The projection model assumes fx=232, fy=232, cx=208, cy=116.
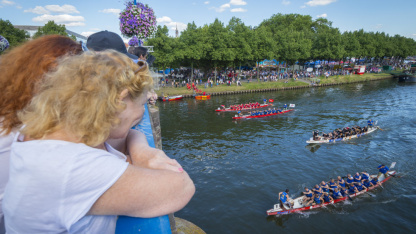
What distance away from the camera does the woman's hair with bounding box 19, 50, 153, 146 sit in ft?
4.14

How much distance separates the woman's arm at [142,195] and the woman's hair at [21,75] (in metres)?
1.06

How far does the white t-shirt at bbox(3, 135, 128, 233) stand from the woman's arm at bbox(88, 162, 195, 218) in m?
0.05

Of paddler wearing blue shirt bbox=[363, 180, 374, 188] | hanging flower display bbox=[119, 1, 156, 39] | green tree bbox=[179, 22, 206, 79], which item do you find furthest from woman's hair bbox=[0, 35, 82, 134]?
green tree bbox=[179, 22, 206, 79]

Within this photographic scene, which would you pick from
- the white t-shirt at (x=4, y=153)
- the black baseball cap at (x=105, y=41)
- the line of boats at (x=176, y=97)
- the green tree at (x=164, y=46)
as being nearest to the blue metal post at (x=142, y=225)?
the white t-shirt at (x=4, y=153)

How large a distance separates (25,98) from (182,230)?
24.6 ft

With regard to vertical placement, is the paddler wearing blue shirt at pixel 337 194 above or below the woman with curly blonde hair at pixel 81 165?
below

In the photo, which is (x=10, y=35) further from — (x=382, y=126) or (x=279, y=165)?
(x=382, y=126)

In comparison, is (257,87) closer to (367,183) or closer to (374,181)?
(374,181)

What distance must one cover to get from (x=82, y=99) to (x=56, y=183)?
47 centimetres

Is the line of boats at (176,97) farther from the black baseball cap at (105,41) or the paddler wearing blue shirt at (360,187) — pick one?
the black baseball cap at (105,41)

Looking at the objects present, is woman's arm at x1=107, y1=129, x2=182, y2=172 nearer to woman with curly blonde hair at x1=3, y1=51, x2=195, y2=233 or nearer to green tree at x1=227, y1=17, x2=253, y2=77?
woman with curly blonde hair at x1=3, y1=51, x2=195, y2=233

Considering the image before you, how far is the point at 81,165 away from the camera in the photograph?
42.0 inches

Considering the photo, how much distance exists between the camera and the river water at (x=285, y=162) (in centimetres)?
1376

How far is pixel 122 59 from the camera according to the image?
4.98 feet
